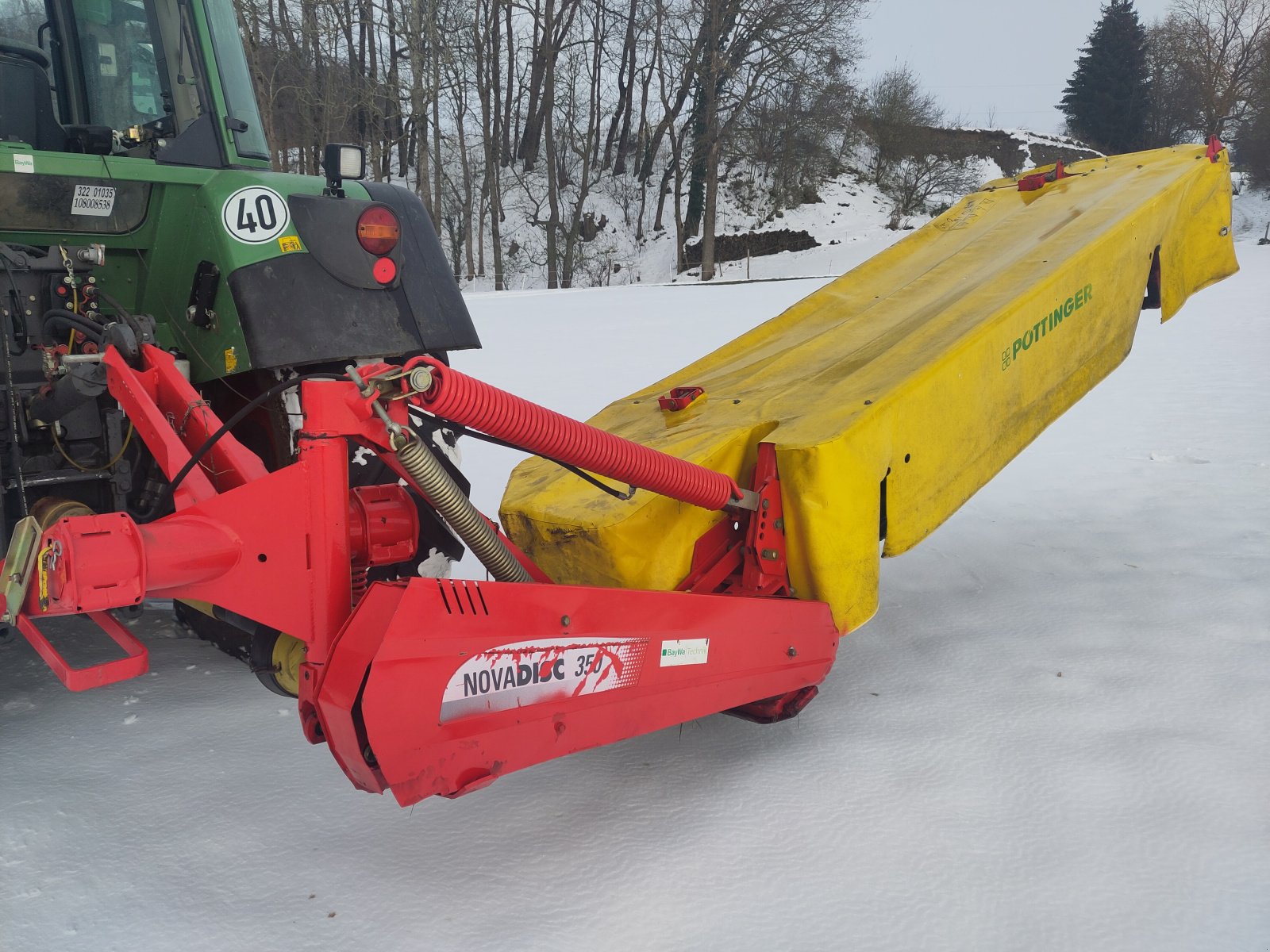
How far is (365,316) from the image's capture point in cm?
228

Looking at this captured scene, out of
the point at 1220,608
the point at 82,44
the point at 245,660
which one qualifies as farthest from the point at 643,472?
the point at 82,44

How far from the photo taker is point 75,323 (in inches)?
80.6

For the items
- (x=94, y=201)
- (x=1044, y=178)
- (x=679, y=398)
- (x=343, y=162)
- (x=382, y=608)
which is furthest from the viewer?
(x=1044, y=178)

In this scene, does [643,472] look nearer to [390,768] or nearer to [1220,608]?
[390,768]

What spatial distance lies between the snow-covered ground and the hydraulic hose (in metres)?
0.51

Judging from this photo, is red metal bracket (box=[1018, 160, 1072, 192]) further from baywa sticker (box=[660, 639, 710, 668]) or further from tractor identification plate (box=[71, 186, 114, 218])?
tractor identification plate (box=[71, 186, 114, 218])

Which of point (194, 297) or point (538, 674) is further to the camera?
point (194, 297)

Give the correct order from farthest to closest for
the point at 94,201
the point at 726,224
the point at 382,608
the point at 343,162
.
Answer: the point at 726,224, the point at 94,201, the point at 343,162, the point at 382,608

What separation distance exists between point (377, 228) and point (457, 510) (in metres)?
0.89

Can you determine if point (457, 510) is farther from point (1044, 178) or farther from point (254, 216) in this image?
point (1044, 178)

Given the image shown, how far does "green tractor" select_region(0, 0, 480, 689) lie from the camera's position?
209cm

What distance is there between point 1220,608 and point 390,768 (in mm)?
2466

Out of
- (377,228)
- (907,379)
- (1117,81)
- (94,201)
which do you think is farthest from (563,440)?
(1117,81)

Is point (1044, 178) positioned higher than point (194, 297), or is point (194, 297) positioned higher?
point (1044, 178)
